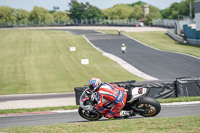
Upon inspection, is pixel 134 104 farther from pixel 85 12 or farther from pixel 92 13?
pixel 85 12

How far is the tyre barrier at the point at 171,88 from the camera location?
1864cm

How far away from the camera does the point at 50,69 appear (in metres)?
36.7

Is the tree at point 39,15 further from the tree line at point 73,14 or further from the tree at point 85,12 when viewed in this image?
the tree at point 85,12

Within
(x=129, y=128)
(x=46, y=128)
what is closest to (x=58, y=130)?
(x=46, y=128)

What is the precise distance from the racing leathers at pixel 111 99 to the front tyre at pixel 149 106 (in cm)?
56

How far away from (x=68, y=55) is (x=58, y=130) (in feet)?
125

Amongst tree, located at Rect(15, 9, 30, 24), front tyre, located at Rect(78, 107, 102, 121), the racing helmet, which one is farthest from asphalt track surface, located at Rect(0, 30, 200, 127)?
tree, located at Rect(15, 9, 30, 24)

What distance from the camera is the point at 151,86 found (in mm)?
18984

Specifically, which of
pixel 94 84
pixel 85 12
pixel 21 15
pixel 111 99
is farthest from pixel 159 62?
pixel 21 15

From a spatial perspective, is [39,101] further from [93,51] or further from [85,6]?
[85,6]

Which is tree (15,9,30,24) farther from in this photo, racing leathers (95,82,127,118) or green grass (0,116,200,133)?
green grass (0,116,200,133)

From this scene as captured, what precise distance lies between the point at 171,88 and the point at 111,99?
882cm

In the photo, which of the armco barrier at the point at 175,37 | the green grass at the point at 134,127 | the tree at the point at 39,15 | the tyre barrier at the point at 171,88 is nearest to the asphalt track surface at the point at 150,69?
the green grass at the point at 134,127

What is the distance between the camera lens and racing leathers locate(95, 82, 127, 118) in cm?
1095
